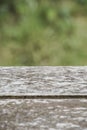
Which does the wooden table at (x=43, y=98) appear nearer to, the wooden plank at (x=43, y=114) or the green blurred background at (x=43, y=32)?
the wooden plank at (x=43, y=114)

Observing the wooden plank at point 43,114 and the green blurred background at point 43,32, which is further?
the green blurred background at point 43,32

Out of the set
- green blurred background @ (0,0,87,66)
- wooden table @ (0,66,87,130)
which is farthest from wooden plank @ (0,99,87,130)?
green blurred background @ (0,0,87,66)

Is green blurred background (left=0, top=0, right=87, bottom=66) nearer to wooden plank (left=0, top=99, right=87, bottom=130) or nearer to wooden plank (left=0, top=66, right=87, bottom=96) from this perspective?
wooden plank (left=0, top=66, right=87, bottom=96)

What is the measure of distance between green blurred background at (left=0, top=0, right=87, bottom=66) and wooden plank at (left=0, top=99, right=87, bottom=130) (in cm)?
187

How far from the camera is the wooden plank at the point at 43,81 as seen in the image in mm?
706

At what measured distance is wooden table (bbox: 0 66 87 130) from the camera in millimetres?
619

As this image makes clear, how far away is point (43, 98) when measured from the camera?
68 cm

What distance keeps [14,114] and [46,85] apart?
0.37ft

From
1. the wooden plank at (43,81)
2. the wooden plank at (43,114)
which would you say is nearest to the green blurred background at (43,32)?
the wooden plank at (43,81)

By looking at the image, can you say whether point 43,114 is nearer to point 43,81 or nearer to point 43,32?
point 43,81

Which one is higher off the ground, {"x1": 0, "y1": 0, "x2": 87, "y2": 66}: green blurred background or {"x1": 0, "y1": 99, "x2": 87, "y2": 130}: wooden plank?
{"x1": 0, "y1": 99, "x2": 87, "y2": 130}: wooden plank

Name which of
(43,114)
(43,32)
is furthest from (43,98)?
(43,32)

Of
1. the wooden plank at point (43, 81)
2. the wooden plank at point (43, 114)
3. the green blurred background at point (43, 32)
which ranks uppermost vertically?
the wooden plank at point (43, 114)

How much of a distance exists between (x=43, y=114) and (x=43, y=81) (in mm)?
122
